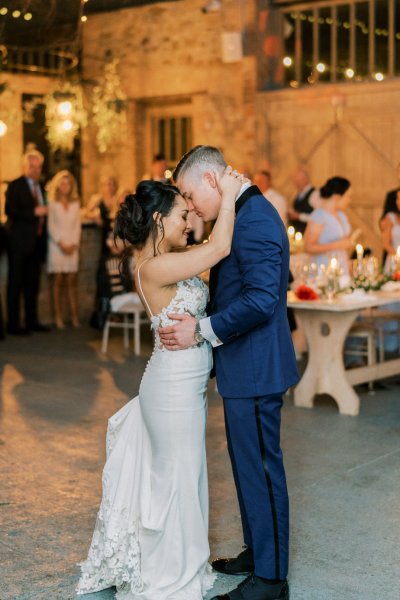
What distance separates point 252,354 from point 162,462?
→ 1.82 feet

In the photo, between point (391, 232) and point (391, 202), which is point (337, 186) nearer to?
point (391, 232)

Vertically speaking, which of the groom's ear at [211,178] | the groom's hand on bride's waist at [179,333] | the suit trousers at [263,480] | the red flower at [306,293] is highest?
the groom's ear at [211,178]

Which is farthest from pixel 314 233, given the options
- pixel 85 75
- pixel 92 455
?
pixel 85 75

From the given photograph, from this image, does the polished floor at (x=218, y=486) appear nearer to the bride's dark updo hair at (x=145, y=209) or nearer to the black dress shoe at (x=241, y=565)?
the black dress shoe at (x=241, y=565)

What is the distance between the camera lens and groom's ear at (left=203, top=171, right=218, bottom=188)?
12.1 ft

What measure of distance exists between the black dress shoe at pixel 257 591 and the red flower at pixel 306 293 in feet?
11.4

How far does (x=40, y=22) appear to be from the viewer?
42.0 ft

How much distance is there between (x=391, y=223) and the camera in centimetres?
903

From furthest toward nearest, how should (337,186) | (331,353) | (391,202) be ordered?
(391,202), (337,186), (331,353)

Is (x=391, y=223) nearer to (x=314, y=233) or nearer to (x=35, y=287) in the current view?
(x=314, y=233)

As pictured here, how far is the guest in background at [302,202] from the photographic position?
11602 mm

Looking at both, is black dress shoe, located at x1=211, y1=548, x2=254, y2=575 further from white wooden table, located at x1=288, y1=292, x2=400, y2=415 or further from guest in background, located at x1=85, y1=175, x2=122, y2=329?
guest in background, located at x1=85, y1=175, x2=122, y2=329

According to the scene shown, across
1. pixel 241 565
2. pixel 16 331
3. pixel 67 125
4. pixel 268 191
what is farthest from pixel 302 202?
pixel 241 565

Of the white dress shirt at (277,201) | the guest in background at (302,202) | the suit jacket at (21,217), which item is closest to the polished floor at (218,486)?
the suit jacket at (21,217)
